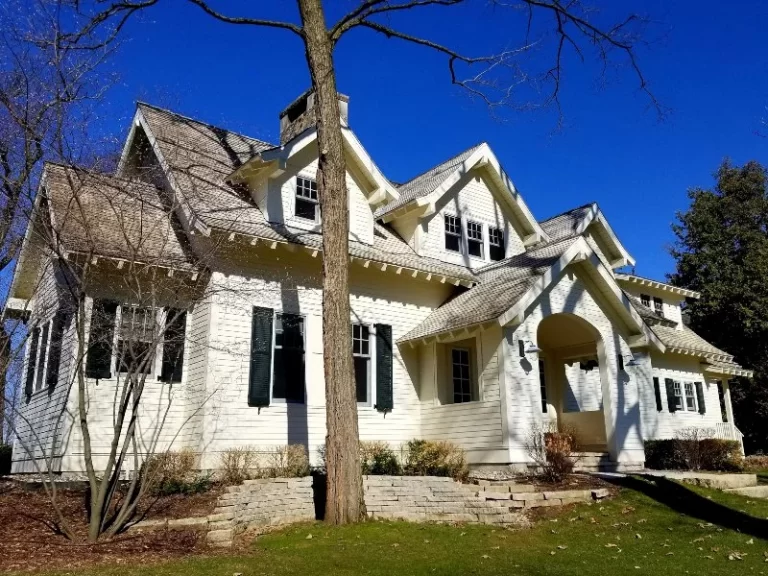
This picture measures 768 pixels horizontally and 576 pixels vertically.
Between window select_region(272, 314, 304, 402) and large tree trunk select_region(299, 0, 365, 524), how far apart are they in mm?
3727

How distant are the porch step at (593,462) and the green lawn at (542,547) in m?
3.41

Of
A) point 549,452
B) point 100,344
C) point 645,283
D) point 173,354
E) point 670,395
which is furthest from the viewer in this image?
point 645,283

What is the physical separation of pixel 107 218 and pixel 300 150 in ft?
15.9

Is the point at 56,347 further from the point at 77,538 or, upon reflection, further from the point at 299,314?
the point at 77,538

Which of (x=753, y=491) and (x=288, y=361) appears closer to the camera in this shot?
(x=753, y=491)

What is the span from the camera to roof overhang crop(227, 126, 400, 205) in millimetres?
14586

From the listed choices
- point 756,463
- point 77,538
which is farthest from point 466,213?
point 77,538

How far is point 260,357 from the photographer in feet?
43.2

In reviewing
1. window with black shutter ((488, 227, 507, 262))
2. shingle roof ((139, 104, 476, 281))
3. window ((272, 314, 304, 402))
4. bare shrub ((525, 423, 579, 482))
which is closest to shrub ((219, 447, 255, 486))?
window ((272, 314, 304, 402))

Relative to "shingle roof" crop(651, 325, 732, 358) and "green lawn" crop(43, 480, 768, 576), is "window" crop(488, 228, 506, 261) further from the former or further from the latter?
"green lawn" crop(43, 480, 768, 576)

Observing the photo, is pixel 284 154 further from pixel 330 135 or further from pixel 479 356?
pixel 479 356

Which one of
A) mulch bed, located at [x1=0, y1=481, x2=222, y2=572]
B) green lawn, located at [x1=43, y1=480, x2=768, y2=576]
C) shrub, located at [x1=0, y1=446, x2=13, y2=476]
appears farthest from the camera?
shrub, located at [x1=0, y1=446, x2=13, y2=476]

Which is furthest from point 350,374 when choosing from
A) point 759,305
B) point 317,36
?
point 759,305

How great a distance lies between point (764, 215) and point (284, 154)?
30.2 m
